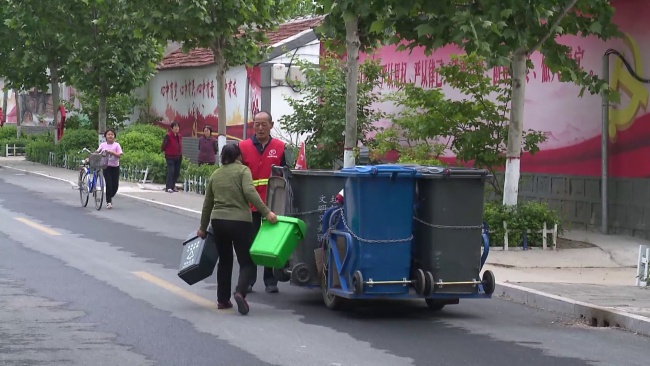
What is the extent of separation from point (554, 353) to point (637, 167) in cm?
830

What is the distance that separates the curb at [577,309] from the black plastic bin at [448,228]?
1256 millimetres

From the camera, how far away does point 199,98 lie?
36.1 metres

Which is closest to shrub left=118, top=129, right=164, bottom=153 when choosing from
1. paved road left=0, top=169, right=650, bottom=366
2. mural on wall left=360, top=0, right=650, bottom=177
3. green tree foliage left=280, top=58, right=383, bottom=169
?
green tree foliage left=280, top=58, right=383, bottom=169

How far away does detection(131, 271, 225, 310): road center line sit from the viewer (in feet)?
37.4

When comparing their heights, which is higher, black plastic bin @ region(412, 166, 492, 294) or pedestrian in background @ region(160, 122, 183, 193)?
pedestrian in background @ region(160, 122, 183, 193)

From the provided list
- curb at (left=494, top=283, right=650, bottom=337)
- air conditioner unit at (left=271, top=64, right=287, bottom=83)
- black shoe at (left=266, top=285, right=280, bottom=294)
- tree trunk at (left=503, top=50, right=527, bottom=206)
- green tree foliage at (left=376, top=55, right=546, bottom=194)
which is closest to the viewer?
curb at (left=494, top=283, right=650, bottom=337)

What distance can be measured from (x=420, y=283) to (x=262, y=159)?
8.49ft

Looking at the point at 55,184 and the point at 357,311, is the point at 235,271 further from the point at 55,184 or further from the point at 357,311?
the point at 55,184

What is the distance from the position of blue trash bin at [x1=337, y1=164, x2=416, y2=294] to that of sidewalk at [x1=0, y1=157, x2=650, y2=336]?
79.8 inches

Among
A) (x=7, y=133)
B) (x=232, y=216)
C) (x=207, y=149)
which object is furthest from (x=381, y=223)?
(x=7, y=133)

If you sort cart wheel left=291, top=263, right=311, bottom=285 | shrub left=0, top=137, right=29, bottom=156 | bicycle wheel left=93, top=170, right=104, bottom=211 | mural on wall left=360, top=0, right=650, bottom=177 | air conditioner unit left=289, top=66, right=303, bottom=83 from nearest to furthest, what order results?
1. cart wheel left=291, top=263, right=311, bottom=285
2. mural on wall left=360, top=0, right=650, bottom=177
3. bicycle wheel left=93, top=170, right=104, bottom=211
4. air conditioner unit left=289, top=66, right=303, bottom=83
5. shrub left=0, top=137, right=29, bottom=156

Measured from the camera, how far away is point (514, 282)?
42.9 feet

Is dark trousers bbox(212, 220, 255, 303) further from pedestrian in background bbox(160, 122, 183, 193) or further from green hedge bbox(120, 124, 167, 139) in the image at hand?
green hedge bbox(120, 124, 167, 139)

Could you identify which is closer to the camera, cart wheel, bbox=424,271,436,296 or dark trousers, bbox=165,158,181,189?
cart wheel, bbox=424,271,436,296
